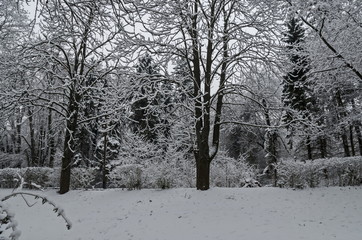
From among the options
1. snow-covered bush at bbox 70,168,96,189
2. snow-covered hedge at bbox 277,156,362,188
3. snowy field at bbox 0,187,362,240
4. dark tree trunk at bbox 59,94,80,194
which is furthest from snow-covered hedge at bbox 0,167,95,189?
snow-covered hedge at bbox 277,156,362,188

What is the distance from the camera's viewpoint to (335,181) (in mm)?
10477

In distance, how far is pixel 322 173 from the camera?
10.3 m

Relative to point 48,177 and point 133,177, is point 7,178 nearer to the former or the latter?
point 48,177

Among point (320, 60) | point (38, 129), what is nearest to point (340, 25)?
point (320, 60)

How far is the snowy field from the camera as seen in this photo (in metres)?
6.67

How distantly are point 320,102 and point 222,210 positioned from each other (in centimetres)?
1731

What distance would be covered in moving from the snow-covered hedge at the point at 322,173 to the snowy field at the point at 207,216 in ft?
1.76

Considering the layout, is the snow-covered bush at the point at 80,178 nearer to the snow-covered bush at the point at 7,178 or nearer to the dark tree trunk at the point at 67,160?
the dark tree trunk at the point at 67,160

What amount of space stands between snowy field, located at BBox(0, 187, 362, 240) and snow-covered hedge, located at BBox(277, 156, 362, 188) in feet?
1.76

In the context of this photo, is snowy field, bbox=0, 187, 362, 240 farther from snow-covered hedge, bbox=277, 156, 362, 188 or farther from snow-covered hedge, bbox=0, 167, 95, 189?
snow-covered hedge, bbox=0, 167, 95, 189

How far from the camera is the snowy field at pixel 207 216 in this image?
21.9 ft

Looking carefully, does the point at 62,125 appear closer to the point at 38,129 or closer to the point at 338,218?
the point at 38,129

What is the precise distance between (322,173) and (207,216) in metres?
5.20

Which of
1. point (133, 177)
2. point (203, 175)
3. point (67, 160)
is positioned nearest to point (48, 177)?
point (67, 160)
